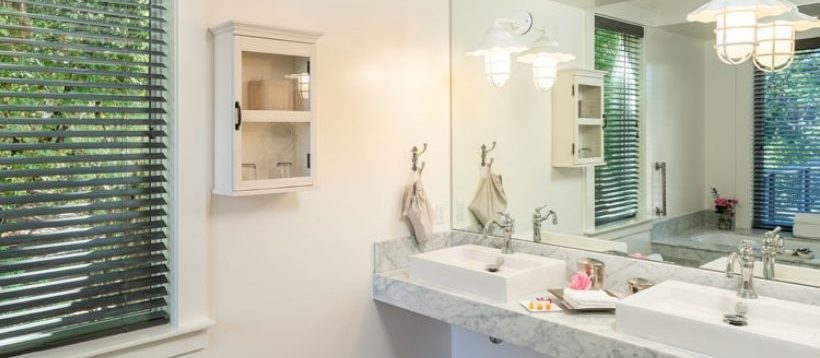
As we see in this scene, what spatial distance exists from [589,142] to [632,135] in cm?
20

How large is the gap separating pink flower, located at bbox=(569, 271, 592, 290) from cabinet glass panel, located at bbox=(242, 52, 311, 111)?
117cm

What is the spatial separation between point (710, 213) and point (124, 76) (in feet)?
6.74

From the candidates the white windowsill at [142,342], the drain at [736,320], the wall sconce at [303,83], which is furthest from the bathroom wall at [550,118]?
the white windowsill at [142,342]

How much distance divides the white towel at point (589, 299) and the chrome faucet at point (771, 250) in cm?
48

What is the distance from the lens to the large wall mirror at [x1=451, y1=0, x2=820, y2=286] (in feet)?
6.43

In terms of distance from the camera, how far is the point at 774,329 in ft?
5.62

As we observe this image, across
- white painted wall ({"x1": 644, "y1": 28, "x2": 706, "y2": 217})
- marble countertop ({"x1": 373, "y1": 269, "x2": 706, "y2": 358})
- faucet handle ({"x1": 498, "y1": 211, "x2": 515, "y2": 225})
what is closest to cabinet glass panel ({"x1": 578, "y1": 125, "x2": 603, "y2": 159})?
white painted wall ({"x1": 644, "y1": 28, "x2": 706, "y2": 217})

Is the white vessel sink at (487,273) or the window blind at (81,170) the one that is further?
the white vessel sink at (487,273)

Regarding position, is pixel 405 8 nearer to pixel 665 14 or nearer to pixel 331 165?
pixel 331 165

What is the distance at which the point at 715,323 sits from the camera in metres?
1.61

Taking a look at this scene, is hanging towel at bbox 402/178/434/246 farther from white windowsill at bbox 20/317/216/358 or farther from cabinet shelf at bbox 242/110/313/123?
white windowsill at bbox 20/317/216/358

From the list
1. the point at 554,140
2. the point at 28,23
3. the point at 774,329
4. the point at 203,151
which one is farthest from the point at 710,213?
the point at 28,23

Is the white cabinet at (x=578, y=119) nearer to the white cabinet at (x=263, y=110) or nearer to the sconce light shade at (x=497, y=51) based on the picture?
the sconce light shade at (x=497, y=51)

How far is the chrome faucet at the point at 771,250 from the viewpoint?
1.92 metres
